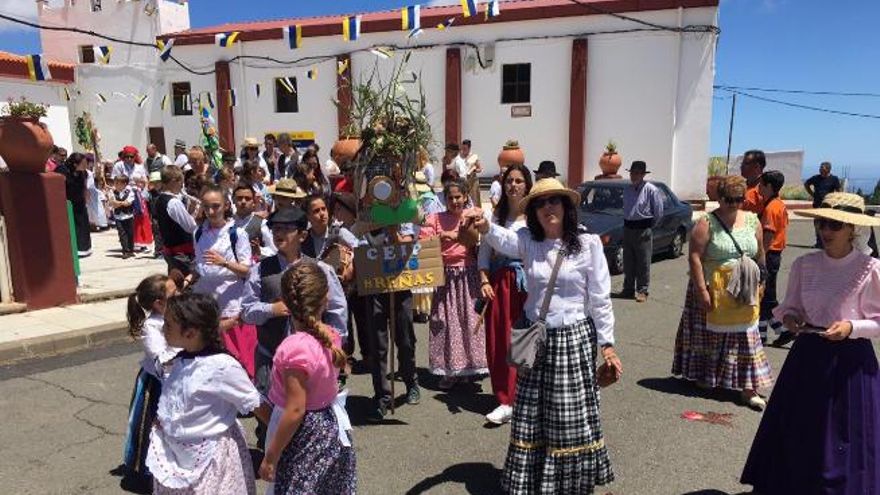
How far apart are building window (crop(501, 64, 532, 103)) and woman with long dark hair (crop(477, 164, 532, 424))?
1617cm

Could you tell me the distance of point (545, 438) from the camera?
334 cm

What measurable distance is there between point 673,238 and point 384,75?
12.0m

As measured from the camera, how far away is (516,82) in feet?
66.2

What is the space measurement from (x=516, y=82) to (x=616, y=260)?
1148 centimetres

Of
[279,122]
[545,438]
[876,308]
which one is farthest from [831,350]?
[279,122]

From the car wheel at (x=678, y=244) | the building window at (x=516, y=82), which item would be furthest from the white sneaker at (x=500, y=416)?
the building window at (x=516, y=82)

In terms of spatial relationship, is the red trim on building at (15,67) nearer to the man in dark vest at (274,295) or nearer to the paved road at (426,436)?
the paved road at (426,436)

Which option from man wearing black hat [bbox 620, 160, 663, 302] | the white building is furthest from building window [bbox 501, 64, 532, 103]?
man wearing black hat [bbox 620, 160, 663, 302]

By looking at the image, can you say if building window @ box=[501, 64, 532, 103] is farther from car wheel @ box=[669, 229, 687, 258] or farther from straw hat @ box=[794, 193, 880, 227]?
straw hat @ box=[794, 193, 880, 227]

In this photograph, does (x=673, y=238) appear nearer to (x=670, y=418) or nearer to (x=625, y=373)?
(x=625, y=373)

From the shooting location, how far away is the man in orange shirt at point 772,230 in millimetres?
6031

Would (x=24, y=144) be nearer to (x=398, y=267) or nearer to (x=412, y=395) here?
(x=398, y=267)

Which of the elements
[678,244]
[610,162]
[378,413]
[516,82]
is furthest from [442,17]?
[378,413]

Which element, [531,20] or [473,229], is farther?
[531,20]
